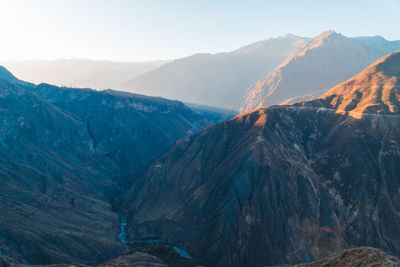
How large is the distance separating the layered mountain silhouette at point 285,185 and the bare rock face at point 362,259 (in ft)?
87.3

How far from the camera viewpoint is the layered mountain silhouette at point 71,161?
58094mm

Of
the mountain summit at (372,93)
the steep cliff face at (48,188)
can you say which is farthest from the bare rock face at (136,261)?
the mountain summit at (372,93)

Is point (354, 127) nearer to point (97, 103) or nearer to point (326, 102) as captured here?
point (326, 102)

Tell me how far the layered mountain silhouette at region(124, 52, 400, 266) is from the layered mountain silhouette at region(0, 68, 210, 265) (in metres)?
14.0

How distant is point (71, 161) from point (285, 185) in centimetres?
7934

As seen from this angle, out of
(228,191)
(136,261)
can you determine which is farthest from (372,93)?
(136,261)

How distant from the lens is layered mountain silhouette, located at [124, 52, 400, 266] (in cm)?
6412

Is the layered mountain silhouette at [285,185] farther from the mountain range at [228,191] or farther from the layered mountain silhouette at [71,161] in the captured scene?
the layered mountain silhouette at [71,161]

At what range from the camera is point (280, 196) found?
232 feet

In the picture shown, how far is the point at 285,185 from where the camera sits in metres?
72.9

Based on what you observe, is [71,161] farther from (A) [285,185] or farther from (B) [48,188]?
(A) [285,185]

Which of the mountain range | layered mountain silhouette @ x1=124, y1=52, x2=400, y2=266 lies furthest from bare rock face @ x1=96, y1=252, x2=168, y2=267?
layered mountain silhouette @ x1=124, y1=52, x2=400, y2=266

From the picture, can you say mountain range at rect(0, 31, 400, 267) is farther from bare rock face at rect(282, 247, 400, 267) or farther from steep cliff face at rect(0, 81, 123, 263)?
steep cliff face at rect(0, 81, 123, 263)

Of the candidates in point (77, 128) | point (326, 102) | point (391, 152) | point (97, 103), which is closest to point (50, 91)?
point (97, 103)
